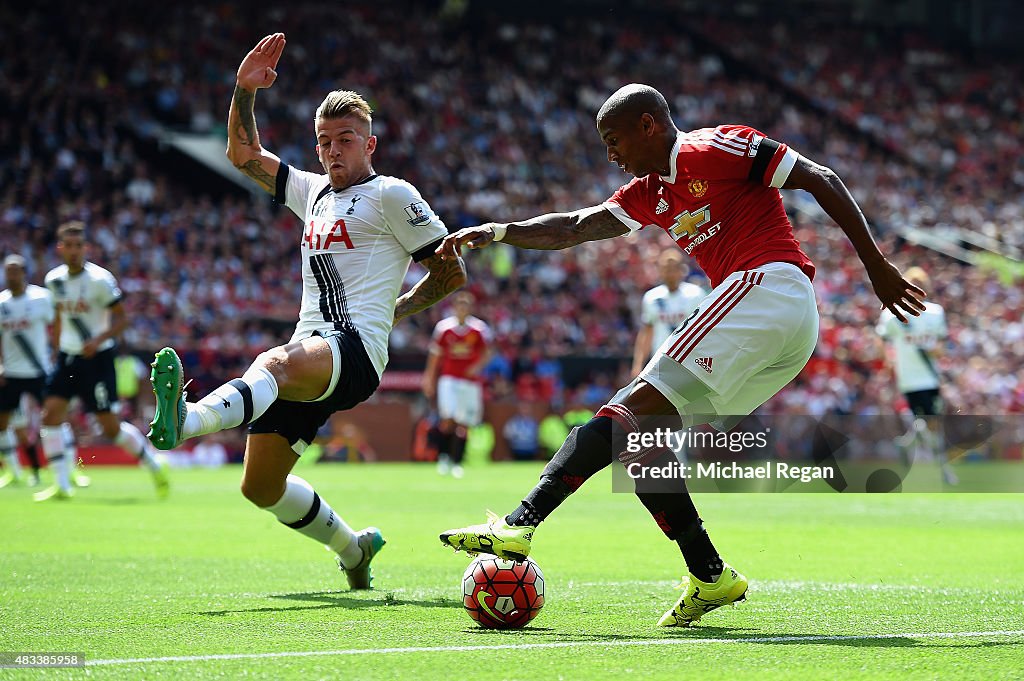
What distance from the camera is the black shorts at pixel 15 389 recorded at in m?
15.5

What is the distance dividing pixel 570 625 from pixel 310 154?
2666 centimetres

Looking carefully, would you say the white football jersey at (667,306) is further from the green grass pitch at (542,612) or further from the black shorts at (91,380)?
the black shorts at (91,380)

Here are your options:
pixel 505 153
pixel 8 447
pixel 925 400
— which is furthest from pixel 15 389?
pixel 505 153

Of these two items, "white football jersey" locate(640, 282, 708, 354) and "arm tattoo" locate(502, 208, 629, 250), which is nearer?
"arm tattoo" locate(502, 208, 629, 250)

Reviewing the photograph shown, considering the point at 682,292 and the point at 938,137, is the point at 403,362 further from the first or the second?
the point at 938,137

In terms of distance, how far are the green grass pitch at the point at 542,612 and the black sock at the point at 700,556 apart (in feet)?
0.77

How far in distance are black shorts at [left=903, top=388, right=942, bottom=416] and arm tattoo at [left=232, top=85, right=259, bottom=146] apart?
12.1 metres

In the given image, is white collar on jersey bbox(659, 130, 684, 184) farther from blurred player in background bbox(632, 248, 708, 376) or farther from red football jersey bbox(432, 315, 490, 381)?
red football jersey bbox(432, 315, 490, 381)

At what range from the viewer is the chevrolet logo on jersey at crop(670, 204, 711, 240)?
570 cm

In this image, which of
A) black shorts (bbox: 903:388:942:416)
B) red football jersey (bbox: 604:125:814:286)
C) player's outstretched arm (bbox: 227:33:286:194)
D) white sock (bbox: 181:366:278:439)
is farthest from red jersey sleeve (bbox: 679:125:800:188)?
black shorts (bbox: 903:388:942:416)

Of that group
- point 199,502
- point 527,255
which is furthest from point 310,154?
point 199,502

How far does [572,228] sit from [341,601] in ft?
7.14

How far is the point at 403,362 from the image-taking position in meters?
25.1

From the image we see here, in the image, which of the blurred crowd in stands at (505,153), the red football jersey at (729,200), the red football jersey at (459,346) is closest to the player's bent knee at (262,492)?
the red football jersey at (729,200)
